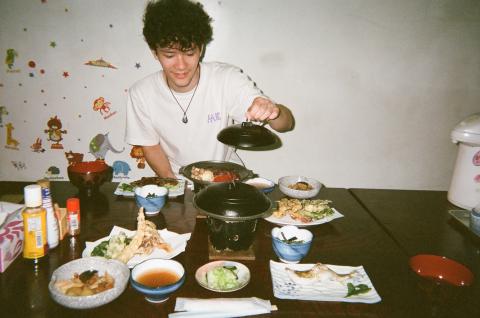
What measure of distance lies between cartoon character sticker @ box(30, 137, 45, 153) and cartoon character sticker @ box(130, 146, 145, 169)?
99cm

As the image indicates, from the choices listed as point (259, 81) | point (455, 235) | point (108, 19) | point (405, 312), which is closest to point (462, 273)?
point (405, 312)

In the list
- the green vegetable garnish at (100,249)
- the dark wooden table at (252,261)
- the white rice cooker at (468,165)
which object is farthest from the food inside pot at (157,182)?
the white rice cooker at (468,165)

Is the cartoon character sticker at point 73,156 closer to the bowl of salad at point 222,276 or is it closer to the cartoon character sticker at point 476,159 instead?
the bowl of salad at point 222,276

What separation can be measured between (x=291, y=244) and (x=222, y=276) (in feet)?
1.08

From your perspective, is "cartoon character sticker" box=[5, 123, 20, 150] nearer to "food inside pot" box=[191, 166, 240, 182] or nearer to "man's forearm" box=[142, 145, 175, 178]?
"man's forearm" box=[142, 145, 175, 178]

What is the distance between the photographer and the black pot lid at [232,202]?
1412mm

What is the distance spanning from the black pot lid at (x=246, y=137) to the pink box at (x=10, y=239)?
0.95 meters

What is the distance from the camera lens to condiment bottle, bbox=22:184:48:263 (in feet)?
4.55

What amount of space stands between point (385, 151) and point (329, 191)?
1884 millimetres

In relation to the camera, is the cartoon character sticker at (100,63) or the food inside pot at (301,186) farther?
the cartoon character sticker at (100,63)

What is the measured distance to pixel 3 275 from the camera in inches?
52.2

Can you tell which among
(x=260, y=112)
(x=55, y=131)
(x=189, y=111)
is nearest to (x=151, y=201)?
(x=260, y=112)

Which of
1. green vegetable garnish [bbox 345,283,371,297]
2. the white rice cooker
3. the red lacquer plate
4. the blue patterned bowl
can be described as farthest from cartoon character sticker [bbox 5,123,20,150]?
the white rice cooker

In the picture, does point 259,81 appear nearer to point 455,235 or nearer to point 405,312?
point 455,235
